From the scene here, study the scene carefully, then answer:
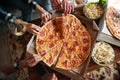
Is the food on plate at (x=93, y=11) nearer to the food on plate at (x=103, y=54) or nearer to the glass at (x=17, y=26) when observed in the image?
the food on plate at (x=103, y=54)

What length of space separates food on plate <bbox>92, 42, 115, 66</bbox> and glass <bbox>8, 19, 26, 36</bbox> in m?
0.52

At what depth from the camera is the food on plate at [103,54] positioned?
1477 millimetres

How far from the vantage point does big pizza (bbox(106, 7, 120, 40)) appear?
5.43 feet

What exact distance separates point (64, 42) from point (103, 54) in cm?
29

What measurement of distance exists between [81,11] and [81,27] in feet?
0.49

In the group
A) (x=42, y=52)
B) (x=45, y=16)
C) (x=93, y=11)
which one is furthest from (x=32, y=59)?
(x=93, y=11)

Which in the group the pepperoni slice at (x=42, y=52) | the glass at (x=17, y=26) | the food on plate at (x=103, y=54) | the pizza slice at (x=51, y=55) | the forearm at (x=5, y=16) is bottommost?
the food on plate at (x=103, y=54)

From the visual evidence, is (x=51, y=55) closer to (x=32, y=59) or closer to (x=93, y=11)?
(x=32, y=59)

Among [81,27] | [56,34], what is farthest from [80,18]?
[56,34]

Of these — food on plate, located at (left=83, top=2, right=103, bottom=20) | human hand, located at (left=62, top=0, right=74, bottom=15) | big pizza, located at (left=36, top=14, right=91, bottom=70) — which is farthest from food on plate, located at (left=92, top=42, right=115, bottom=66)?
human hand, located at (left=62, top=0, right=74, bottom=15)

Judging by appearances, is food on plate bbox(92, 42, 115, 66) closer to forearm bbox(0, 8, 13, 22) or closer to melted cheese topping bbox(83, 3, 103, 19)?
melted cheese topping bbox(83, 3, 103, 19)

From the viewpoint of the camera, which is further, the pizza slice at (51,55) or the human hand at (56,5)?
the human hand at (56,5)

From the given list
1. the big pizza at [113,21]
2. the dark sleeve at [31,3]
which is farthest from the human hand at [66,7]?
the big pizza at [113,21]

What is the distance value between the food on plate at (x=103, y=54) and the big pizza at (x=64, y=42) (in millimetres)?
68
